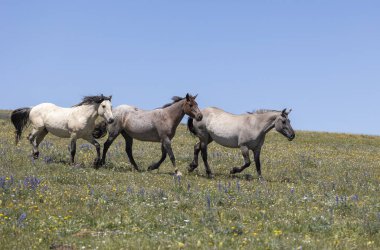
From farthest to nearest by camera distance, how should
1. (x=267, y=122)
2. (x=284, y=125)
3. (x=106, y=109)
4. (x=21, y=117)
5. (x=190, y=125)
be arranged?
1. (x=21, y=117)
2. (x=190, y=125)
3. (x=267, y=122)
4. (x=284, y=125)
5. (x=106, y=109)

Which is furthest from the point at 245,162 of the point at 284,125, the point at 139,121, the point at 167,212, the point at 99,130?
the point at 167,212

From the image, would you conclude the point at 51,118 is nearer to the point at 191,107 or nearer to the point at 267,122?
the point at 191,107

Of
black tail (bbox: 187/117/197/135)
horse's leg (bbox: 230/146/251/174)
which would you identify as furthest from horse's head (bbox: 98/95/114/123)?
horse's leg (bbox: 230/146/251/174)

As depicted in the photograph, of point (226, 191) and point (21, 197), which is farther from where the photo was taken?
point (226, 191)

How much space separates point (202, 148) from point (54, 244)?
1147cm

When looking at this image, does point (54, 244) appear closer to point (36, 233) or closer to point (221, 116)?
point (36, 233)

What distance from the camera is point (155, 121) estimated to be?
Result: 61.2ft

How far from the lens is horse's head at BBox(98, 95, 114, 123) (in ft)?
58.1

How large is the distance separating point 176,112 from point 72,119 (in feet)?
12.5

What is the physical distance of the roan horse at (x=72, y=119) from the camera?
18.1 metres

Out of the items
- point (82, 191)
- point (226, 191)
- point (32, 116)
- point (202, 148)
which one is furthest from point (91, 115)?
point (226, 191)

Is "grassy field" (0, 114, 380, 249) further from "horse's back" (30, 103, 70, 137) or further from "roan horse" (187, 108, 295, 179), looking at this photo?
"horse's back" (30, 103, 70, 137)

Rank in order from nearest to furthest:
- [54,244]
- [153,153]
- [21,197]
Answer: [54,244] < [21,197] < [153,153]

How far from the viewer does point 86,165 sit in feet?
61.5
